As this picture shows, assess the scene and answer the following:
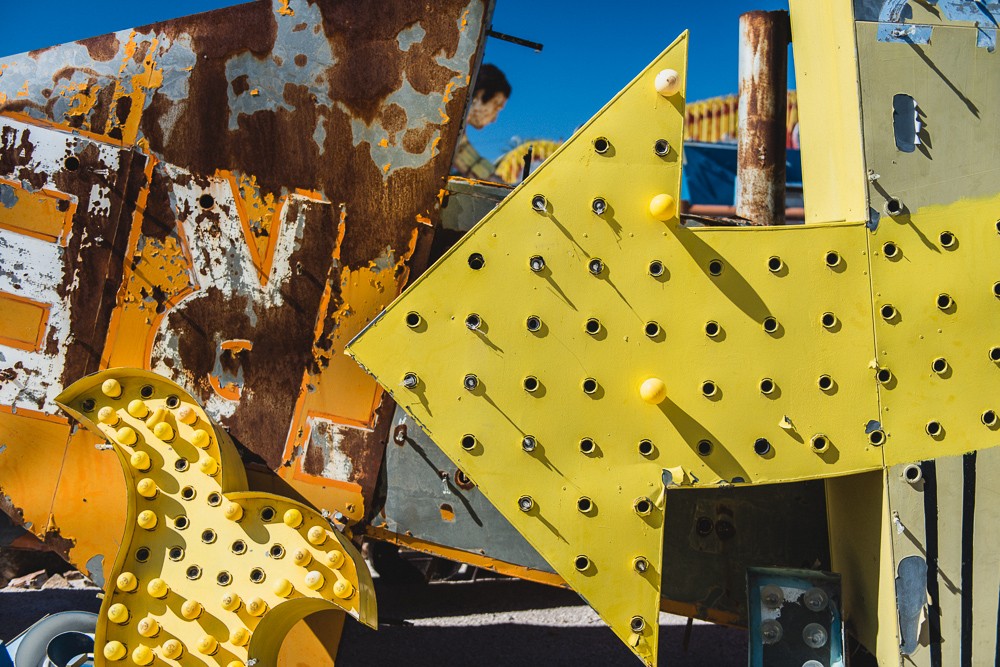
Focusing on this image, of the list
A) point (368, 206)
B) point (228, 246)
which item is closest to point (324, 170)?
point (368, 206)

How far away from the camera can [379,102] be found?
334cm

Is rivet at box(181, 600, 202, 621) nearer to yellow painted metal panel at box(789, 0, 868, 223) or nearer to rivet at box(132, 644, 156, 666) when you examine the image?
rivet at box(132, 644, 156, 666)

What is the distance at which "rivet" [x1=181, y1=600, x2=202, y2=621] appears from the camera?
302 centimetres

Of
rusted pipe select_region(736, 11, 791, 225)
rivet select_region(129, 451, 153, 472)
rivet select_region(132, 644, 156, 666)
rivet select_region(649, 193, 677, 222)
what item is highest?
rusted pipe select_region(736, 11, 791, 225)

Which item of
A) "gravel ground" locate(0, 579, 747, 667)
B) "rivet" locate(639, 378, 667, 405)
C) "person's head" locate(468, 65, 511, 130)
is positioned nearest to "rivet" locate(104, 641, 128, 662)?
"gravel ground" locate(0, 579, 747, 667)

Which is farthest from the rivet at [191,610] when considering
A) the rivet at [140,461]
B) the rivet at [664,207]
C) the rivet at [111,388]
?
the rivet at [664,207]

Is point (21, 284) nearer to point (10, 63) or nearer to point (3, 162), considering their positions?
point (3, 162)

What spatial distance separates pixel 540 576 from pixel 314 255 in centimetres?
172

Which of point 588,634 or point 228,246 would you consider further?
point 588,634

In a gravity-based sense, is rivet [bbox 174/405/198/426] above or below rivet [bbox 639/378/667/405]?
below

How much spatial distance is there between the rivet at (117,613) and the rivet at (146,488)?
0.42 metres

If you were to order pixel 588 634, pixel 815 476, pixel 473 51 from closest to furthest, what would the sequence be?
1. pixel 815 476
2. pixel 473 51
3. pixel 588 634

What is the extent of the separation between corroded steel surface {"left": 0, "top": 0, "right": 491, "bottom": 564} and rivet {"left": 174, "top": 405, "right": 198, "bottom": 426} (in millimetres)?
274

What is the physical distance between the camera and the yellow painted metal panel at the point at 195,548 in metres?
3.03
